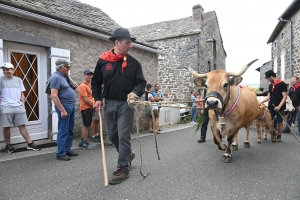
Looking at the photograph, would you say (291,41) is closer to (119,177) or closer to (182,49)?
(182,49)

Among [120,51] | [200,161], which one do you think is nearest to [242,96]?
[200,161]

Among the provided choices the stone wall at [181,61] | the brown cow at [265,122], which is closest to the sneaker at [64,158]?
the brown cow at [265,122]

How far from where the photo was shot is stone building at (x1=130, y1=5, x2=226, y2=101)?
57.8 feet

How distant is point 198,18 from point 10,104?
15173 mm

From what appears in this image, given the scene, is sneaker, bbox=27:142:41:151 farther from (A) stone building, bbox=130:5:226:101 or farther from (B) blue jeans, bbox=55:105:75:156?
(A) stone building, bbox=130:5:226:101

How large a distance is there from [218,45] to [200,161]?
68.7ft

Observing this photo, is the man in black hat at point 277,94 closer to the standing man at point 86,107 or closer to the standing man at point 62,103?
the standing man at point 86,107

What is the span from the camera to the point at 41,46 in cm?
641

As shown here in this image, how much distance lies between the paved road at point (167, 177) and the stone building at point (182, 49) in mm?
12688

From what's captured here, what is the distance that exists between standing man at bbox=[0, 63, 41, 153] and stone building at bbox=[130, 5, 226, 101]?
1268 centimetres

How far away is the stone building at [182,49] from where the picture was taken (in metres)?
17.6

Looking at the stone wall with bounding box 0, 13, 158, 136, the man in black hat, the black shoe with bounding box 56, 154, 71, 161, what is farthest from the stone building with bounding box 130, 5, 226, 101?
the black shoe with bounding box 56, 154, 71, 161

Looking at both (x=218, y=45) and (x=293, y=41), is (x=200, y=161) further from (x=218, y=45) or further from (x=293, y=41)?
(x=218, y=45)

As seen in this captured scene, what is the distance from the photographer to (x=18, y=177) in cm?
381
